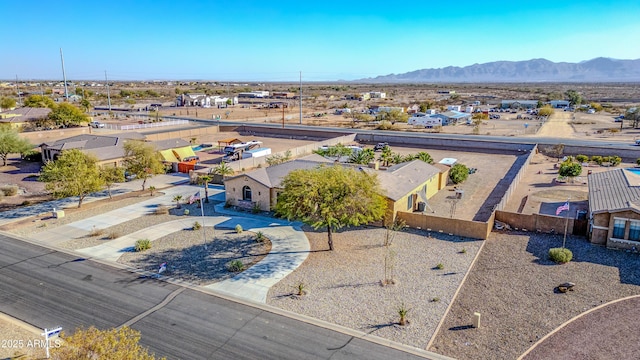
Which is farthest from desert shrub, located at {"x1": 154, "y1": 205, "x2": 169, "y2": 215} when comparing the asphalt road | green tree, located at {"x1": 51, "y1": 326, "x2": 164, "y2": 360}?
green tree, located at {"x1": 51, "y1": 326, "x2": 164, "y2": 360}

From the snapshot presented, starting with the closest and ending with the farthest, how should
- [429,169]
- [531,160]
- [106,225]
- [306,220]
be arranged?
1. [306,220]
2. [106,225]
3. [429,169]
4. [531,160]

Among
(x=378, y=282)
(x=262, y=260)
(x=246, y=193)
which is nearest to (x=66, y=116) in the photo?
(x=246, y=193)

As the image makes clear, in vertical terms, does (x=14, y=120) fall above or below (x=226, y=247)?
above

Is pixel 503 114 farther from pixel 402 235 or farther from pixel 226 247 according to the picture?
pixel 226 247

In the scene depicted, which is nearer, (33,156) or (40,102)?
(33,156)

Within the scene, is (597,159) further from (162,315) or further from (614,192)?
(162,315)

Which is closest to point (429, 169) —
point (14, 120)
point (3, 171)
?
point (3, 171)
